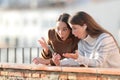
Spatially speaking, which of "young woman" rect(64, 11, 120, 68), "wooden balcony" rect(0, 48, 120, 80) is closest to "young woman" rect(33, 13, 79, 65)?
"wooden balcony" rect(0, 48, 120, 80)

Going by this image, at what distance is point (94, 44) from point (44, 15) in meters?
5.15

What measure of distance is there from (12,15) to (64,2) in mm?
4453

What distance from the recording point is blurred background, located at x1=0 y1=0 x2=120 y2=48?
6.84 m

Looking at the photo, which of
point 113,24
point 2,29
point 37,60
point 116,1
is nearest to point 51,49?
point 37,60

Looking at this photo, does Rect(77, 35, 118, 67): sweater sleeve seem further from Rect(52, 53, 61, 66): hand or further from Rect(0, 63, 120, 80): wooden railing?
Rect(52, 53, 61, 66): hand

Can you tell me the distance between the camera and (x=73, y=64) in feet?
15.2

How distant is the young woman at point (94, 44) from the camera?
13.7ft

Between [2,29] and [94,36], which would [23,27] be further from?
[94,36]

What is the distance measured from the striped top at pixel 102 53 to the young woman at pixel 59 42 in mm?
525

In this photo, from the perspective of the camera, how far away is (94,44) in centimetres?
430

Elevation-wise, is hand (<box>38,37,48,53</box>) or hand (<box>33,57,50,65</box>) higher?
hand (<box>38,37,48,53</box>)

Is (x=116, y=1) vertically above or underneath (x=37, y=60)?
above

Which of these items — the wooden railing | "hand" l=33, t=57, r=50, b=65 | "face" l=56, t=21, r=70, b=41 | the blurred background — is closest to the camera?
the wooden railing

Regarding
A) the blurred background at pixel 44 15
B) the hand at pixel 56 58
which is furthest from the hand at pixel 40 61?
the blurred background at pixel 44 15
